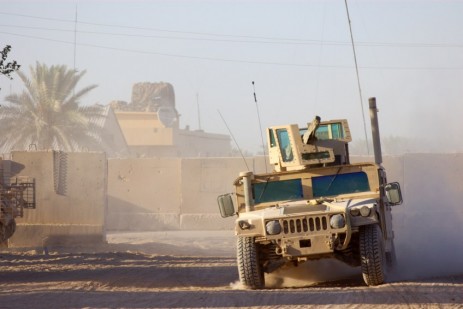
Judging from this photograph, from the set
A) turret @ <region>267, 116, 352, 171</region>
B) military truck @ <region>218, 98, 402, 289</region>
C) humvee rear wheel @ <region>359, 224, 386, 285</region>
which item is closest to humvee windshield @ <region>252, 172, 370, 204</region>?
military truck @ <region>218, 98, 402, 289</region>

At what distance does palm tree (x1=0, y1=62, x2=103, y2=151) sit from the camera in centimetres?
4269

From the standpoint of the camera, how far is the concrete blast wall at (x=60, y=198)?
2772 centimetres

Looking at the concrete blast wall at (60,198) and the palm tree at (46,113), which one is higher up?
the palm tree at (46,113)

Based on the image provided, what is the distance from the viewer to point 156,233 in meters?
33.5

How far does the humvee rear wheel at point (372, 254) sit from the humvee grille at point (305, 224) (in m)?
0.63

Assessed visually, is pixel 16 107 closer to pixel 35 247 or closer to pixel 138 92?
pixel 35 247

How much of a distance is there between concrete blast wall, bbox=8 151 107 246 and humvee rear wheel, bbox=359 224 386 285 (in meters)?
16.0

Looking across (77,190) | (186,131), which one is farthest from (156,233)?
(186,131)

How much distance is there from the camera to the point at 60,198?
28.1 meters

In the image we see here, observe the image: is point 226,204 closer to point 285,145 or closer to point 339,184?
point 285,145

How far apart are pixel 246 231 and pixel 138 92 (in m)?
76.2

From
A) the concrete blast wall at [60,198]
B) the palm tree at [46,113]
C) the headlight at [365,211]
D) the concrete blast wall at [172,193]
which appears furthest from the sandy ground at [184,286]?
the palm tree at [46,113]

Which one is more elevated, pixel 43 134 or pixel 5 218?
pixel 43 134

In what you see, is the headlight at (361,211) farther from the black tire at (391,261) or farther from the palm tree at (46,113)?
the palm tree at (46,113)
